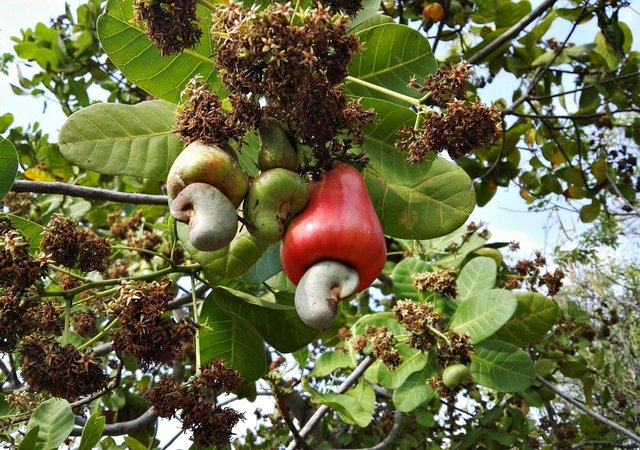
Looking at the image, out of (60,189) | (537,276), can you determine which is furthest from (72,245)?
(537,276)

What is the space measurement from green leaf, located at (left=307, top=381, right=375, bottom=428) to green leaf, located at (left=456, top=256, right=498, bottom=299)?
44cm

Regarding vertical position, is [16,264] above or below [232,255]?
below

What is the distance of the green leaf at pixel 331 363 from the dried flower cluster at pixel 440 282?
52cm

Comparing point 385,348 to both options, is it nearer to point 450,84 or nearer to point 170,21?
point 450,84

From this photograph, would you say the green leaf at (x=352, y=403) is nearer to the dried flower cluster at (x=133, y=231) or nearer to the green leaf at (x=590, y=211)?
the dried flower cluster at (x=133, y=231)

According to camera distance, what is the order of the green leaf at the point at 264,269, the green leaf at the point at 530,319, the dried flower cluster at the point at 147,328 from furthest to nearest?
the green leaf at the point at 530,319 → the green leaf at the point at 264,269 → the dried flower cluster at the point at 147,328

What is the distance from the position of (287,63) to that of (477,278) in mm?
1392

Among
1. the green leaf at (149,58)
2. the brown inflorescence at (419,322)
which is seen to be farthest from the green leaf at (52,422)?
the brown inflorescence at (419,322)

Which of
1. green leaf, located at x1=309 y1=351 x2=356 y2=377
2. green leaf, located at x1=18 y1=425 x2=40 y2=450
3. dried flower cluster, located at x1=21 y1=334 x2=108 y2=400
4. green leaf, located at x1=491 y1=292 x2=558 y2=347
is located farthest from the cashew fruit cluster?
green leaf, located at x1=309 y1=351 x2=356 y2=377

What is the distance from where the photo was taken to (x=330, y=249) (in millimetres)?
826

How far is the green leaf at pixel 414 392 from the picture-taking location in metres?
1.89

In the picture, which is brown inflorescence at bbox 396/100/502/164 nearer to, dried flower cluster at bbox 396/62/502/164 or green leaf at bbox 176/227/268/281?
dried flower cluster at bbox 396/62/502/164

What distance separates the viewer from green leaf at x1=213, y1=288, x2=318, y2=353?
1.43 m

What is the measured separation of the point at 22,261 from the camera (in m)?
1.05
